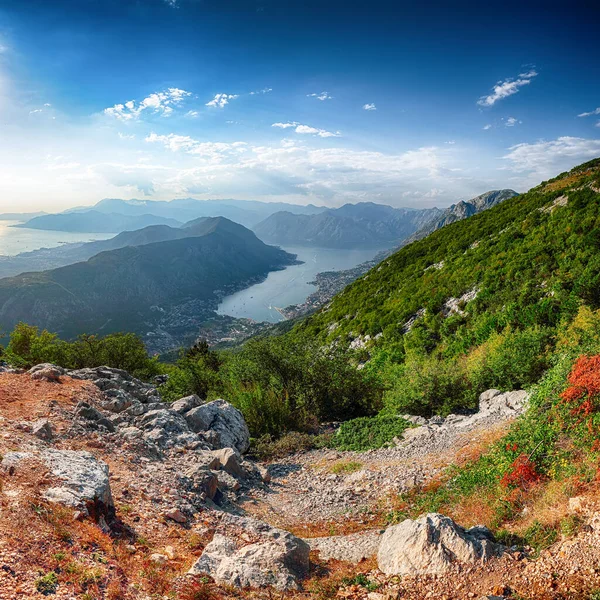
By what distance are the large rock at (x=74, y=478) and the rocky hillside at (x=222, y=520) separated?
0.12 feet

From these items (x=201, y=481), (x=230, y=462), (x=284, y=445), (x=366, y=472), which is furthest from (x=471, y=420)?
(x=201, y=481)

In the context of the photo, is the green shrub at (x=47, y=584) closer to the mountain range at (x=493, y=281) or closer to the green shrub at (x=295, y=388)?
the green shrub at (x=295, y=388)

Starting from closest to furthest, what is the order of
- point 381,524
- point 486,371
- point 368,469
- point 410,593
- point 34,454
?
1. point 410,593
2. point 34,454
3. point 381,524
4. point 368,469
5. point 486,371

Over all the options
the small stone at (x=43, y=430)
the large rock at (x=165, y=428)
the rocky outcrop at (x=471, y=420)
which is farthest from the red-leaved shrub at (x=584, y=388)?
the small stone at (x=43, y=430)

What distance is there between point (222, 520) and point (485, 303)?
18.9 meters

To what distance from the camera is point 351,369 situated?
1909 cm

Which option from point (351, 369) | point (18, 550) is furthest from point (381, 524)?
point (351, 369)

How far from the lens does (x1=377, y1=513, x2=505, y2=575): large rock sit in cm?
598

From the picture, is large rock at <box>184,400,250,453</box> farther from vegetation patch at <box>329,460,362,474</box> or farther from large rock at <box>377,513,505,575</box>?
large rock at <box>377,513,505,575</box>

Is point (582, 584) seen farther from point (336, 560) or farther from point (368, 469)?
point (368, 469)

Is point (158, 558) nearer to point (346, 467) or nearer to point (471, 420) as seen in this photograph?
point (346, 467)

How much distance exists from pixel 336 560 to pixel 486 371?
10.5m

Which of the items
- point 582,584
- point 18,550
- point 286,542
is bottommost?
point 286,542

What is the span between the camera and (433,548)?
6.20 m
